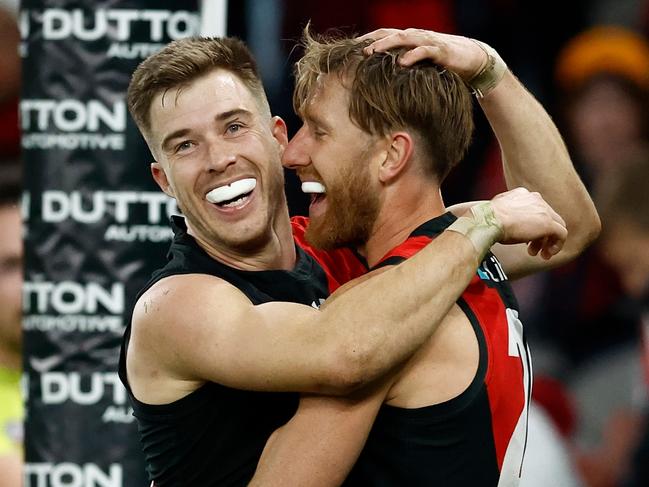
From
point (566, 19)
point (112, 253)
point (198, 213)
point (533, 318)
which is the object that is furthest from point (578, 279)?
point (198, 213)

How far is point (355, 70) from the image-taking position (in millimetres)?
3053

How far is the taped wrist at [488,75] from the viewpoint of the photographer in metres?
3.34

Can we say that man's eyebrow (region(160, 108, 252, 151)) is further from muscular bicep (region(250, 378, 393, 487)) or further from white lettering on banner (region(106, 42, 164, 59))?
white lettering on banner (region(106, 42, 164, 59))

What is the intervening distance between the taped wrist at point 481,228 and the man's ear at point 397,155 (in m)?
0.22

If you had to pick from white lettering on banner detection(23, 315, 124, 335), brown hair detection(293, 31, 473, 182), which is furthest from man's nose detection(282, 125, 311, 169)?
white lettering on banner detection(23, 315, 124, 335)

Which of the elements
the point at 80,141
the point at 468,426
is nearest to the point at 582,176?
the point at 80,141

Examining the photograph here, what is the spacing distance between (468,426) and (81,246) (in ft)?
8.26

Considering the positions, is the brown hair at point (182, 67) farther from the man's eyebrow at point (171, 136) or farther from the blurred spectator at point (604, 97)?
the blurred spectator at point (604, 97)

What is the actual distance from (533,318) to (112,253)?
2.11m

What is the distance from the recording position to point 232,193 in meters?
3.25

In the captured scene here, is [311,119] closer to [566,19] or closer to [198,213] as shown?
[198,213]

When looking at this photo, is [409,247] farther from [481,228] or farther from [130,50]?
[130,50]

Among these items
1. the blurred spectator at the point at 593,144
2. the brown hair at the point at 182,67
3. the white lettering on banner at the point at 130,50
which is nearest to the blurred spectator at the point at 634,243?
the blurred spectator at the point at 593,144

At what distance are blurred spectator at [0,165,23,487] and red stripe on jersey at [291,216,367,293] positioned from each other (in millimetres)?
2159
